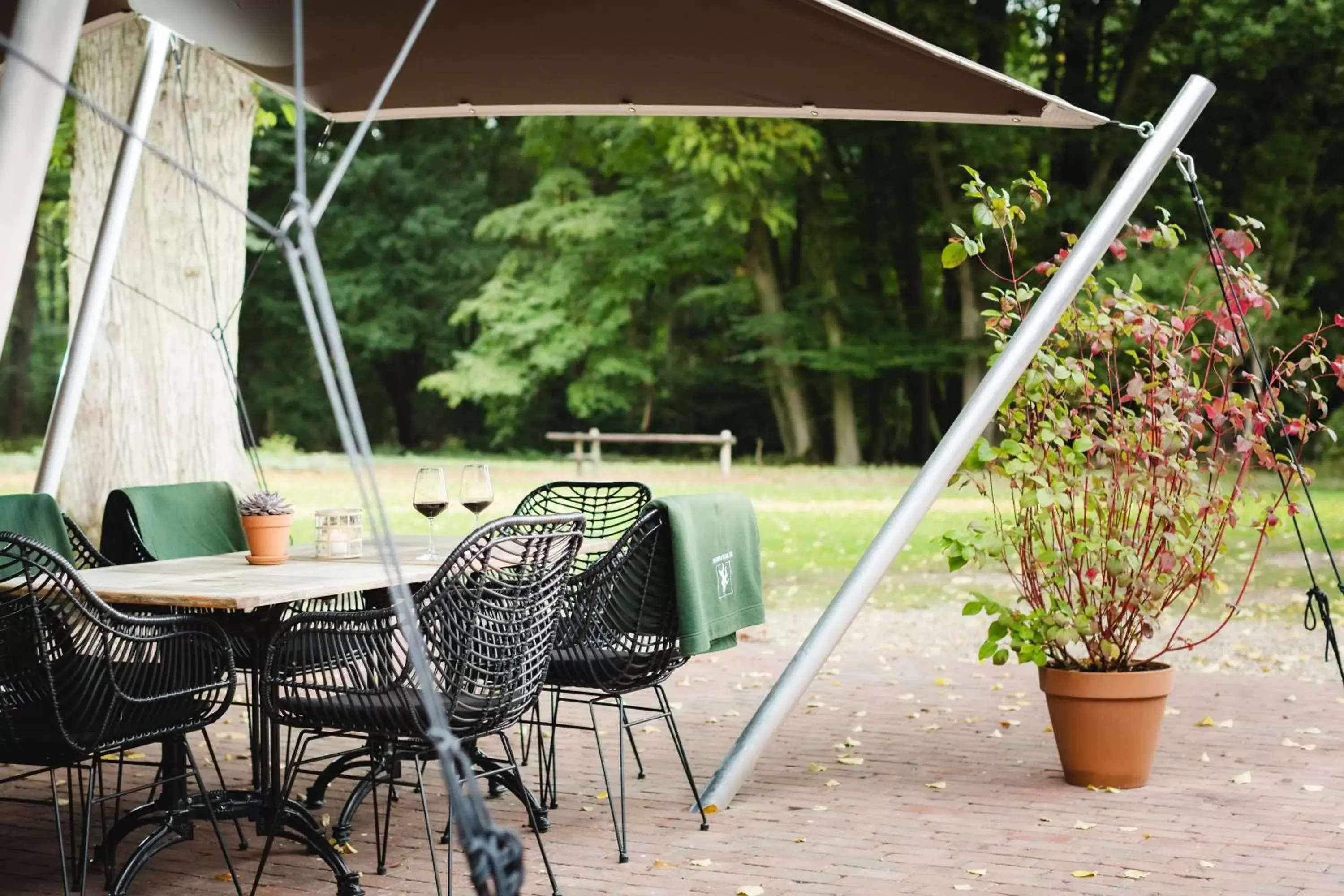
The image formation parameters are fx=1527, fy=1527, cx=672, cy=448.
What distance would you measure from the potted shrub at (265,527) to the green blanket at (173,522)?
0.97 m

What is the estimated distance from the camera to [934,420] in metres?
26.4

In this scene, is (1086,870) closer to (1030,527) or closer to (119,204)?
(1030,527)

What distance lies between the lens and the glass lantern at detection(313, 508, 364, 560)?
4.22m

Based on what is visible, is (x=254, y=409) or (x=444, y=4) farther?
(x=254, y=409)

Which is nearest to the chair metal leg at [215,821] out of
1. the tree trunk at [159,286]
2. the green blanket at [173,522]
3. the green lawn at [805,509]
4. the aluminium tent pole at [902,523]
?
the green blanket at [173,522]

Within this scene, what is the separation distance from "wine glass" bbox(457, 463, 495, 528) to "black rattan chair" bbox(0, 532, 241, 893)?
0.80 meters

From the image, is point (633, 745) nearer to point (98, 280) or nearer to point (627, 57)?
point (627, 57)

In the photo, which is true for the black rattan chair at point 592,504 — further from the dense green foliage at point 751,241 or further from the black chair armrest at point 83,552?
Answer: the dense green foliage at point 751,241

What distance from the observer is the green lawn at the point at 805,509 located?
33.3ft

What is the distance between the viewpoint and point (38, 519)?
187 inches

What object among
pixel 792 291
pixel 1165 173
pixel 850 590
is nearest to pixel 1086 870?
pixel 850 590

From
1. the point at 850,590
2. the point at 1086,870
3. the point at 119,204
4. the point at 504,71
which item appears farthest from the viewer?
the point at 119,204

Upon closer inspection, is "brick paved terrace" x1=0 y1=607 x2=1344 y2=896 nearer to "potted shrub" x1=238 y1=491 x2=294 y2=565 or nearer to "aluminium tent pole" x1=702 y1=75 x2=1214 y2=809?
"aluminium tent pole" x1=702 y1=75 x2=1214 y2=809

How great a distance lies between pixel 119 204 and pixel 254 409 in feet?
72.4
